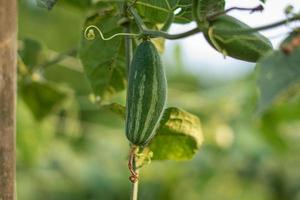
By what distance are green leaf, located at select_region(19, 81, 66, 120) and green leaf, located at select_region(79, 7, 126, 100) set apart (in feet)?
1.35

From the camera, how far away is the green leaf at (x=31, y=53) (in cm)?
151

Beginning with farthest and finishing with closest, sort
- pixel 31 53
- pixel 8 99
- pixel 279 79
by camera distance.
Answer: pixel 31 53
pixel 8 99
pixel 279 79

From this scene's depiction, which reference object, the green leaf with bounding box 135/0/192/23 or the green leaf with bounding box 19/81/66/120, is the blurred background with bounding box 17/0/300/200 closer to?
the green leaf with bounding box 19/81/66/120

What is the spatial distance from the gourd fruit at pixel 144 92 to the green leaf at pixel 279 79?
0.17 m

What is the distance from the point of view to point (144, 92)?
839 mm

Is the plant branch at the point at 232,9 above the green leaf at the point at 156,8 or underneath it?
underneath

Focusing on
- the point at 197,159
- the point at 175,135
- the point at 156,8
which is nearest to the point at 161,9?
the point at 156,8

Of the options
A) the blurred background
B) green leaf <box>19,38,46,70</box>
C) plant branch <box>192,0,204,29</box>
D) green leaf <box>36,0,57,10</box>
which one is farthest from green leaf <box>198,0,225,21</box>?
the blurred background

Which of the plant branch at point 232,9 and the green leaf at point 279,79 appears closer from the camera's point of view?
the green leaf at point 279,79

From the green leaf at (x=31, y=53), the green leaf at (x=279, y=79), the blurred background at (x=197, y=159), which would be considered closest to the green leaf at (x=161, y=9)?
the green leaf at (x=279, y=79)

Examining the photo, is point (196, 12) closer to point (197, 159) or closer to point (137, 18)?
point (137, 18)

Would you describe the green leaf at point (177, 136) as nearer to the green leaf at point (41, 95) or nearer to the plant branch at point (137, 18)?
the plant branch at point (137, 18)

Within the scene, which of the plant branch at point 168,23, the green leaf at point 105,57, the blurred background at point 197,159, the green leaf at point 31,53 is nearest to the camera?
the plant branch at point 168,23

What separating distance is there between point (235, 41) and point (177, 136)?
0.94ft
